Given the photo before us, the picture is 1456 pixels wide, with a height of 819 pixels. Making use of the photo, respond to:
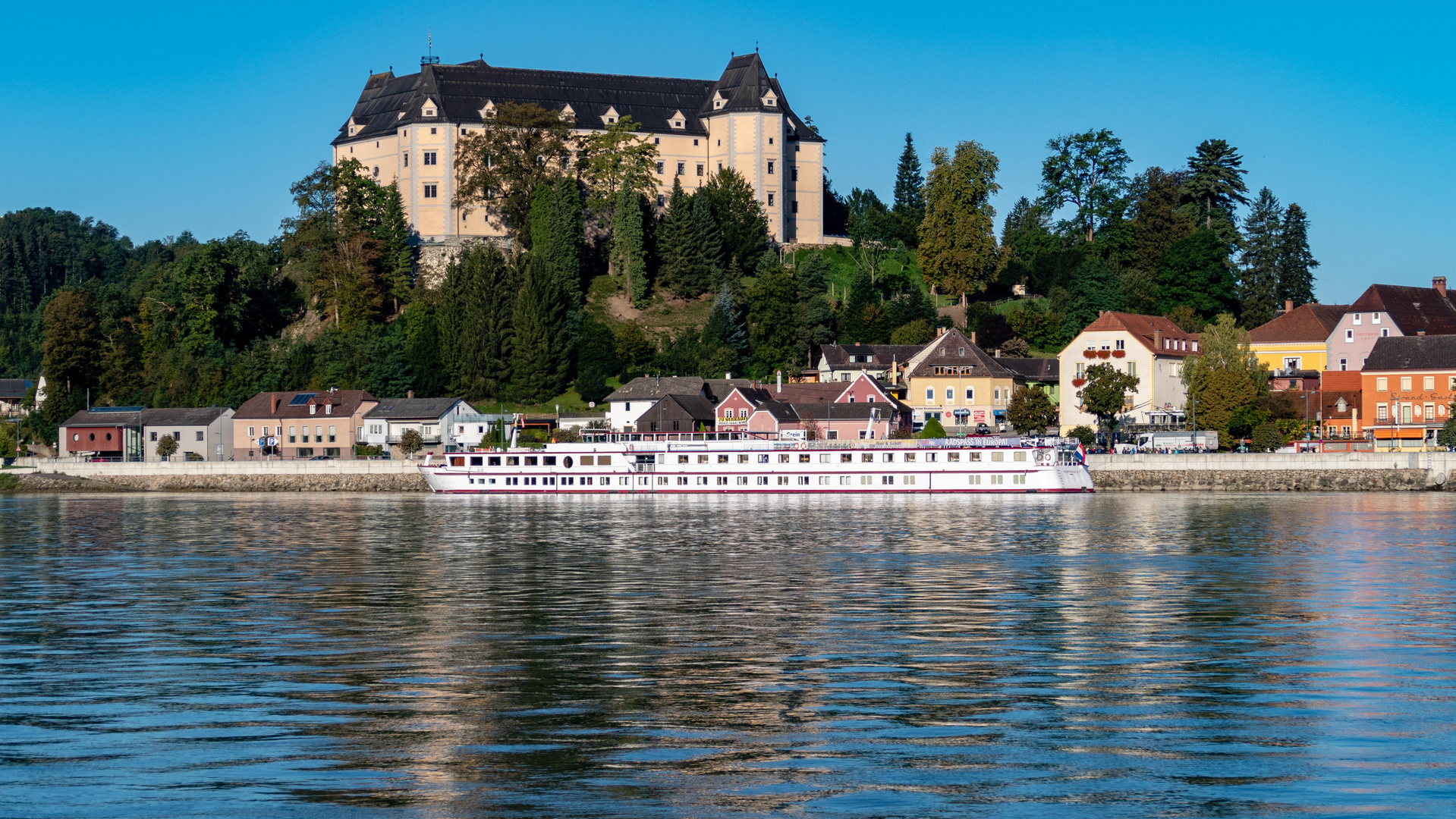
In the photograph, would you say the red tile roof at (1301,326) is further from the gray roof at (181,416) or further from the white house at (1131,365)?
the gray roof at (181,416)

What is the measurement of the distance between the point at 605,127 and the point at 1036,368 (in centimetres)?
3879

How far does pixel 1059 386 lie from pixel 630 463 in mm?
30185

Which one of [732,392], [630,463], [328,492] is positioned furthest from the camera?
[732,392]

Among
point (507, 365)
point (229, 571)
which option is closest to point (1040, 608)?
point (229, 571)

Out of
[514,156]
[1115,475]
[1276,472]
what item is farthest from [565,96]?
[1276,472]

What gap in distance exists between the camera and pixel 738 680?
1833 centimetres

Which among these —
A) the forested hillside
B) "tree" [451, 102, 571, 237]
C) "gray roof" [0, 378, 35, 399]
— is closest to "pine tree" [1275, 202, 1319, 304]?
the forested hillside

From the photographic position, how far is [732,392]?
282 feet

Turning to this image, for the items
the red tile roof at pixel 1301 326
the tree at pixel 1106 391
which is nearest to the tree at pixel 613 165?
the tree at pixel 1106 391

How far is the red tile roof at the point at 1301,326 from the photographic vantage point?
9275cm

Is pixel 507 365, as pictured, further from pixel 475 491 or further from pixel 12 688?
pixel 12 688

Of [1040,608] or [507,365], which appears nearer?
[1040,608]

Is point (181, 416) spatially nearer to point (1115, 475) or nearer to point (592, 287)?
point (592, 287)

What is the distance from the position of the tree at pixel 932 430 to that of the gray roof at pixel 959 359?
6.43m
